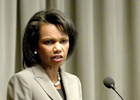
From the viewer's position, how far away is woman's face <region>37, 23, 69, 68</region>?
99 centimetres

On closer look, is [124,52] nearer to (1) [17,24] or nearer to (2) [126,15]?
(2) [126,15]

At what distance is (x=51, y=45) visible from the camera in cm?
100

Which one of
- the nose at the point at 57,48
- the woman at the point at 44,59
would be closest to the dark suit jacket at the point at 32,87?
the woman at the point at 44,59

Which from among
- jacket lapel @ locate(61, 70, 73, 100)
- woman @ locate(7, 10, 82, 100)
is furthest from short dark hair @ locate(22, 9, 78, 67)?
jacket lapel @ locate(61, 70, 73, 100)

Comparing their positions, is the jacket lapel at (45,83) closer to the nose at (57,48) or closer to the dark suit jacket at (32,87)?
the dark suit jacket at (32,87)

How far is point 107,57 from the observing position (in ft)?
6.07

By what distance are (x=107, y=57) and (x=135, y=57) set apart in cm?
20

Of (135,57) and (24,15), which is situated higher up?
(24,15)

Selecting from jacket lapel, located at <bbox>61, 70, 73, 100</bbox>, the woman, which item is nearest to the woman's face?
the woman

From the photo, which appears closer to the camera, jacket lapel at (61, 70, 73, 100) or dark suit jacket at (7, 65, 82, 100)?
dark suit jacket at (7, 65, 82, 100)

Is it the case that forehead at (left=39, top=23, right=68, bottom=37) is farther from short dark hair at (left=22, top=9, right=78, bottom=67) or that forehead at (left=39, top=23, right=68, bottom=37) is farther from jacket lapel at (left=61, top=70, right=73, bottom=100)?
jacket lapel at (left=61, top=70, right=73, bottom=100)

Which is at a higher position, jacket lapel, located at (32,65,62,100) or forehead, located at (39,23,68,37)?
forehead, located at (39,23,68,37)

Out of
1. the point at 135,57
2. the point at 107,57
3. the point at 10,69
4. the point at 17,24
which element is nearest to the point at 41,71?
the point at 10,69

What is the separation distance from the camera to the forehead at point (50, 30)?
999 millimetres
